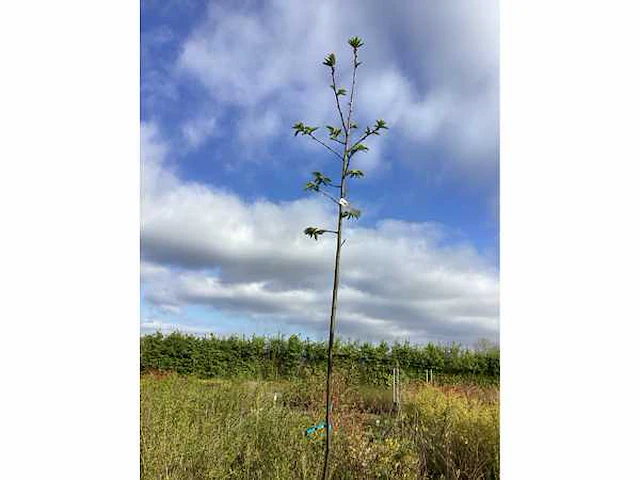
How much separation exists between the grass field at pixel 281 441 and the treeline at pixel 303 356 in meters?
2.69

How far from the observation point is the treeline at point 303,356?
747cm

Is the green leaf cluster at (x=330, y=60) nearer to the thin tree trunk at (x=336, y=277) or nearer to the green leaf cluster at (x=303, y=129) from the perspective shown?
the thin tree trunk at (x=336, y=277)

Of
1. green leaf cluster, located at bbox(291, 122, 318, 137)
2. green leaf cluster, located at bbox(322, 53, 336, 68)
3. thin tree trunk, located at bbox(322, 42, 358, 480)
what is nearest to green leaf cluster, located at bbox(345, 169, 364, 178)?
thin tree trunk, located at bbox(322, 42, 358, 480)

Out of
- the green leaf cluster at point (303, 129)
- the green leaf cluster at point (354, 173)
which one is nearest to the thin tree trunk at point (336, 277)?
the green leaf cluster at point (354, 173)

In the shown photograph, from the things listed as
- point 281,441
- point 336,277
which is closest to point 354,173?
point 336,277

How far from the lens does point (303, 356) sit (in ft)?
24.3

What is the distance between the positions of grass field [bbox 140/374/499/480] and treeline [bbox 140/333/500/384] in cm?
269

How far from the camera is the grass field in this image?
3084 millimetres

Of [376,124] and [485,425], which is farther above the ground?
[376,124]

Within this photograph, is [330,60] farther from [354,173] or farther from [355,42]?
[354,173]
